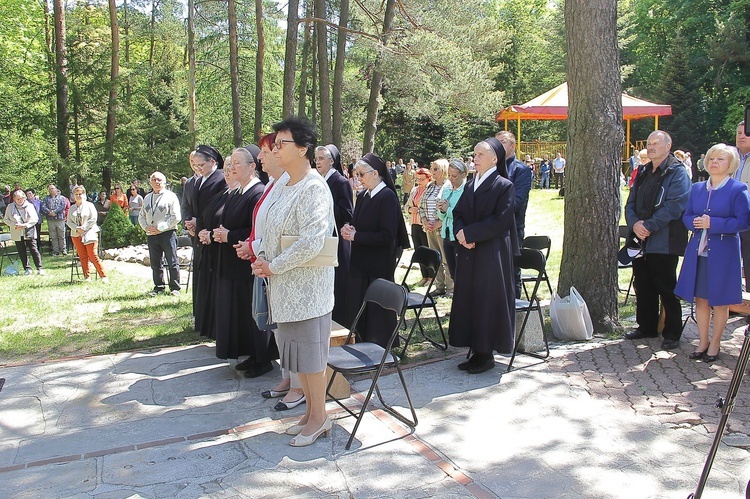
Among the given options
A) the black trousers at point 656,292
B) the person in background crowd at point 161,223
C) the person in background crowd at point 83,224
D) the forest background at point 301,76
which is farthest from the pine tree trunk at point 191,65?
the black trousers at point 656,292

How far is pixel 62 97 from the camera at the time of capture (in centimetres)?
2297

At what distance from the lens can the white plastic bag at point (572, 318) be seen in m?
6.40

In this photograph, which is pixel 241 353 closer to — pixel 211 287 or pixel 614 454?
pixel 211 287

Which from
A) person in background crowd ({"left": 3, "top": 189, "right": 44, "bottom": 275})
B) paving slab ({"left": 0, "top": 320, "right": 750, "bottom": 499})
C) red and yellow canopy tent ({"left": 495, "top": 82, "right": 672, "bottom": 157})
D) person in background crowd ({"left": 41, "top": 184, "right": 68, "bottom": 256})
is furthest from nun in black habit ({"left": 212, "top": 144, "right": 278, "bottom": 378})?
red and yellow canopy tent ({"left": 495, "top": 82, "right": 672, "bottom": 157})

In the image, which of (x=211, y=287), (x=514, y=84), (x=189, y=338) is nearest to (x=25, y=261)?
(x=189, y=338)

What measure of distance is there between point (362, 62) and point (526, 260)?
22.5 m

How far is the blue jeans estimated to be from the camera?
1033 cm

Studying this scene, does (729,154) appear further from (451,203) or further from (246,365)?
(246,365)

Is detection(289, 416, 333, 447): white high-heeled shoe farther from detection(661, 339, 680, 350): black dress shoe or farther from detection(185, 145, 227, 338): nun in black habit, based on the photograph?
detection(661, 339, 680, 350): black dress shoe

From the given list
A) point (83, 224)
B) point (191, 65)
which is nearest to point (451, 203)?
point (83, 224)

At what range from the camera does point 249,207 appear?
5.64m

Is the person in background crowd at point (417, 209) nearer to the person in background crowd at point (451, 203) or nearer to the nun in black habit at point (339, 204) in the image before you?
the person in background crowd at point (451, 203)

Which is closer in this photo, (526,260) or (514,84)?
(526,260)

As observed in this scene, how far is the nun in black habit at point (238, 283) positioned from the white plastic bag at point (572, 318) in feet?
9.00
